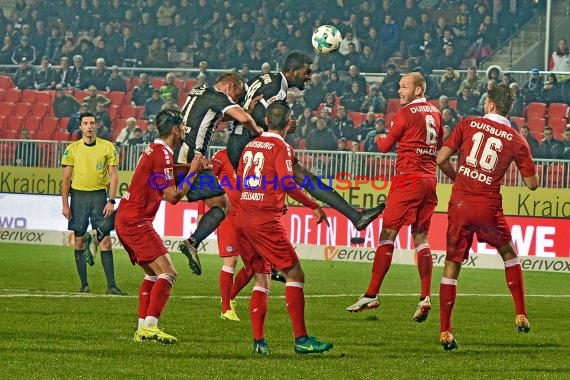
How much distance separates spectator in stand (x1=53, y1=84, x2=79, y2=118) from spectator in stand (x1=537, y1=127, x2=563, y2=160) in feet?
37.9

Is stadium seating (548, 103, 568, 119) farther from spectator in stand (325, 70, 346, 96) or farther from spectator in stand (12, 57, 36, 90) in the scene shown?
spectator in stand (12, 57, 36, 90)

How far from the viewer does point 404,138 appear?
41.7 ft

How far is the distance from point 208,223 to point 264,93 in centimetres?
152

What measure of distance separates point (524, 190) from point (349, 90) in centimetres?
722

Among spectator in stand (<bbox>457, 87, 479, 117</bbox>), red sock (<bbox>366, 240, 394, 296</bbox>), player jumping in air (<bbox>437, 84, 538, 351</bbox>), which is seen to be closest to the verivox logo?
spectator in stand (<bbox>457, 87, 479, 117</bbox>)

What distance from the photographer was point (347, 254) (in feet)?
76.7

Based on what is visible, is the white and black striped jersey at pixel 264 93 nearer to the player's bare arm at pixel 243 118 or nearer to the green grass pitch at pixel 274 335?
the player's bare arm at pixel 243 118

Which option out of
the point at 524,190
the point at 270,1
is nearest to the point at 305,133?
the point at 524,190

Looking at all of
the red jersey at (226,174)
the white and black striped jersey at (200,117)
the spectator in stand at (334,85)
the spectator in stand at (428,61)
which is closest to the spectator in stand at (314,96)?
the spectator in stand at (334,85)

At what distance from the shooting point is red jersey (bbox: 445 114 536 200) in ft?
36.2

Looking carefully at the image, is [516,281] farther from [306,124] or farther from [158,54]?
[158,54]

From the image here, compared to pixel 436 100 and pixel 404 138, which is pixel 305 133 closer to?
pixel 436 100

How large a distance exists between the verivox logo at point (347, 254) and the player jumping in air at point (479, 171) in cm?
1197

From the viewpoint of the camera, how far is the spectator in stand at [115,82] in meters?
31.4
